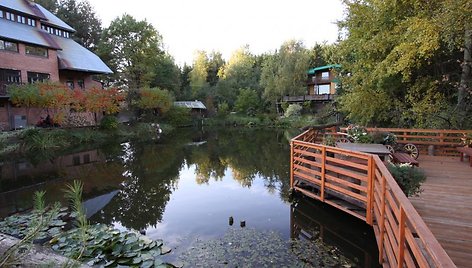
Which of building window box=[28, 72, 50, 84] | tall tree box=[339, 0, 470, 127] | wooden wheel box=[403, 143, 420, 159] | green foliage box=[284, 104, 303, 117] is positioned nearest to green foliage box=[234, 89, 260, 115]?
green foliage box=[284, 104, 303, 117]

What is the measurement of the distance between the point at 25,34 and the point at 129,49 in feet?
39.2

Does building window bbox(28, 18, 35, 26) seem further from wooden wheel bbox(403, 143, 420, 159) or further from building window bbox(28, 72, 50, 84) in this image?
wooden wheel bbox(403, 143, 420, 159)

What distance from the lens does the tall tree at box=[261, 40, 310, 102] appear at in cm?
3797

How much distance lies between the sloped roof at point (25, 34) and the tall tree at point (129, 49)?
9.08 metres

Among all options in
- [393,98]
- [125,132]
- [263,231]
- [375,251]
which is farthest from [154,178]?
[125,132]

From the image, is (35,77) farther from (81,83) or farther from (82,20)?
(82,20)

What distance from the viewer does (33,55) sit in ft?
75.8

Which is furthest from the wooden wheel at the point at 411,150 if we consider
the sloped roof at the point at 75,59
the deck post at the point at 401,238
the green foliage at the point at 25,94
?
the sloped roof at the point at 75,59

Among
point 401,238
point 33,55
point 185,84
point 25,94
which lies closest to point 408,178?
point 401,238

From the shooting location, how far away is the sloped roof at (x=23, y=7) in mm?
22191

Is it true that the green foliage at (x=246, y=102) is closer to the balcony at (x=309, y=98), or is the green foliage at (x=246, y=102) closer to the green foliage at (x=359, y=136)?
the balcony at (x=309, y=98)

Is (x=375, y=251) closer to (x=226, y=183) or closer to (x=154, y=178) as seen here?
(x=226, y=183)

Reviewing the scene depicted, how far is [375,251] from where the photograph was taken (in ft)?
18.0

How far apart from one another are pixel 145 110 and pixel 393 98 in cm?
2523
